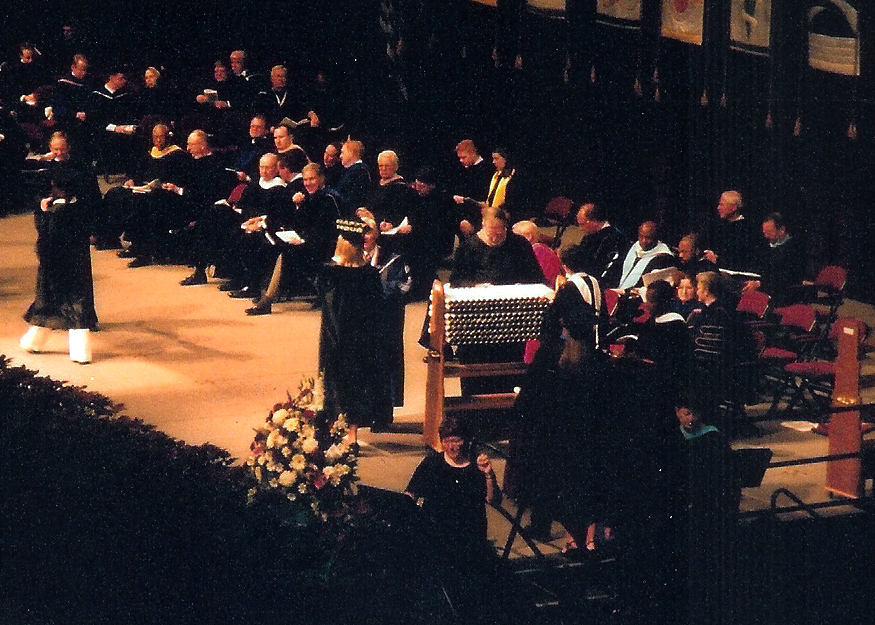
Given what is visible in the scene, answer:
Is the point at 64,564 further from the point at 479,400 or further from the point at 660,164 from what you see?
the point at 660,164

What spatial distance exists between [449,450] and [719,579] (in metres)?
1.70

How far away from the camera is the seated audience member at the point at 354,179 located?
1444 centimetres

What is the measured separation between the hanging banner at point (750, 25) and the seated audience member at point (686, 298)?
4.32m

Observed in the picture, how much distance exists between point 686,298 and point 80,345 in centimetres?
493

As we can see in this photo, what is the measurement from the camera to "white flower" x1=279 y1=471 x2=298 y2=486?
7.64 m

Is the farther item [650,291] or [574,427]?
[650,291]

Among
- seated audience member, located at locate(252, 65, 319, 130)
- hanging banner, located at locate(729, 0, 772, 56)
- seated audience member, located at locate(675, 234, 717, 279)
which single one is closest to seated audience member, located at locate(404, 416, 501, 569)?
seated audience member, located at locate(675, 234, 717, 279)

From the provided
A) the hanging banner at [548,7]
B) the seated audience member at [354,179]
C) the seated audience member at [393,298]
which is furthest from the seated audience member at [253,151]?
the seated audience member at [393,298]

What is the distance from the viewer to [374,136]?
19.4m

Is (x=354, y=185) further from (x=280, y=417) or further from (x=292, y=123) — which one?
(x=280, y=417)

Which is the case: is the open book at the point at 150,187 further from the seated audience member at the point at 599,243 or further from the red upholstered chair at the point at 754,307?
the red upholstered chair at the point at 754,307

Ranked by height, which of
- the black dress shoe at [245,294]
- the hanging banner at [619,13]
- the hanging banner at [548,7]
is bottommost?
the black dress shoe at [245,294]

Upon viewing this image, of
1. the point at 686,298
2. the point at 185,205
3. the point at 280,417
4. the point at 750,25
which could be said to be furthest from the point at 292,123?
the point at 280,417

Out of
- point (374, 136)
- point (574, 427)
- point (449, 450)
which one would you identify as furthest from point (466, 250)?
point (374, 136)
